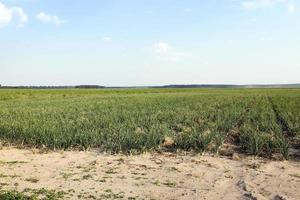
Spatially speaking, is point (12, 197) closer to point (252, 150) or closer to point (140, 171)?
point (140, 171)

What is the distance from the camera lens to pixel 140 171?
10930 mm

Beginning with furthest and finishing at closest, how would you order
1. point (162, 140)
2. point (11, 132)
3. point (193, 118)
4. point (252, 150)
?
point (193, 118) → point (11, 132) → point (162, 140) → point (252, 150)

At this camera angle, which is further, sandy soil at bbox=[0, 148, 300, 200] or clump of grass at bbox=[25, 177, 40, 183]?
clump of grass at bbox=[25, 177, 40, 183]

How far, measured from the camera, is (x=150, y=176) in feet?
34.2

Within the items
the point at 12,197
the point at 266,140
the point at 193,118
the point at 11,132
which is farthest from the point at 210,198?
the point at 193,118

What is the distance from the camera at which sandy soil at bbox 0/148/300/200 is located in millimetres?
9008

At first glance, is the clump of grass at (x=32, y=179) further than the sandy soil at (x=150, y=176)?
Yes

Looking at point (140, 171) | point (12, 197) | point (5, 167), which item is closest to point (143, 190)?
point (140, 171)

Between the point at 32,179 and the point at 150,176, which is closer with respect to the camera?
the point at 32,179

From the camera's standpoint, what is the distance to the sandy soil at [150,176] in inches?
355

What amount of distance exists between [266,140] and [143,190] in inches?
245

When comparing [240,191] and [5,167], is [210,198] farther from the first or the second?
[5,167]

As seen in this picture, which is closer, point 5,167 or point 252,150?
point 5,167

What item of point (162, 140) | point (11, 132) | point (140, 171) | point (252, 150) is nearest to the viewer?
point (140, 171)
